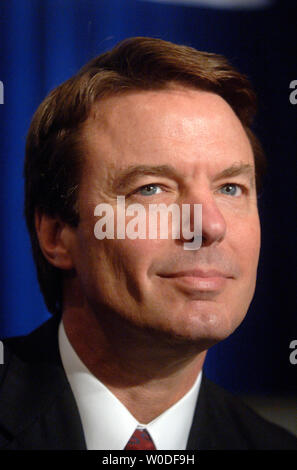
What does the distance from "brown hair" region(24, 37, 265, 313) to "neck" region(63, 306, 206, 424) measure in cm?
14

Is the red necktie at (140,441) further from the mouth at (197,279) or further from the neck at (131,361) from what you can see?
the mouth at (197,279)

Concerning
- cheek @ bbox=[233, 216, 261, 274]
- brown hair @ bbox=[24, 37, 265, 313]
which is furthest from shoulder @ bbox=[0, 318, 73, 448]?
cheek @ bbox=[233, 216, 261, 274]

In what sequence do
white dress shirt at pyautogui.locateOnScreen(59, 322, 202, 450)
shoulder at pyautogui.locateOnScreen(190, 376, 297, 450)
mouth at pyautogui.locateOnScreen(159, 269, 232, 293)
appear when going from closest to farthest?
mouth at pyautogui.locateOnScreen(159, 269, 232, 293)
white dress shirt at pyautogui.locateOnScreen(59, 322, 202, 450)
shoulder at pyautogui.locateOnScreen(190, 376, 297, 450)

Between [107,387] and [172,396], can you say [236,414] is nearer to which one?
[172,396]

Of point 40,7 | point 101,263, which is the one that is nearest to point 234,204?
point 101,263

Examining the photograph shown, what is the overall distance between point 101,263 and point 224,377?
47cm

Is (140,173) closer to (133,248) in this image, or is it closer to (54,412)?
(133,248)

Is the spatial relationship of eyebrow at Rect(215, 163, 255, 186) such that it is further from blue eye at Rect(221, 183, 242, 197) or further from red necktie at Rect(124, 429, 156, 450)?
red necktie at Rect(124, 429, 156, 450)

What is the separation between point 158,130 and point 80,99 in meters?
0.19

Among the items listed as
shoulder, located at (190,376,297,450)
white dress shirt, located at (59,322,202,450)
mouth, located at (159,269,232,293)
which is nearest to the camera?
mouth, located at (159,269,232,293)

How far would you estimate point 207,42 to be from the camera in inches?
55.4

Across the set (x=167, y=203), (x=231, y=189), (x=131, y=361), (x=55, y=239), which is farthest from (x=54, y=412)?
(x=231, y=189)

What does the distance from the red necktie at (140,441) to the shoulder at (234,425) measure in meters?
0.15

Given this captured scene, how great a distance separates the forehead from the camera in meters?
1.19
